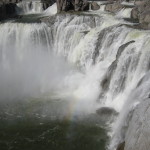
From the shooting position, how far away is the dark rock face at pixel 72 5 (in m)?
33.7

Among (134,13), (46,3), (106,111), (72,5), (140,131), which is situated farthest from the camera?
(46,3)

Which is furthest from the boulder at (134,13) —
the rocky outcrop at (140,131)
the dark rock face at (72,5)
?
the rocky outcrop at (140,131)

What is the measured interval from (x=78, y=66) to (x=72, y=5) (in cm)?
1085

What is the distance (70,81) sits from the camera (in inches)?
955

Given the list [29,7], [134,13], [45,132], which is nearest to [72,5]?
[29,7]

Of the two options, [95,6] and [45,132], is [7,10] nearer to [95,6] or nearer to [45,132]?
[95,6]

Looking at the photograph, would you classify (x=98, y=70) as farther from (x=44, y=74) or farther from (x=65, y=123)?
(x=65, y=123)

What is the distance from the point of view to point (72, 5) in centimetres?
3425

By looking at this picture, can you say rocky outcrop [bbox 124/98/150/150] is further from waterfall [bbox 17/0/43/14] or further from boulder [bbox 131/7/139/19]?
waterfall [bbox 17/0/43/14]

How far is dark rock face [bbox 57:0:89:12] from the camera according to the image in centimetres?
3369

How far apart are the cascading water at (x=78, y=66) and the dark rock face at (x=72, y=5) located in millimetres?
2569


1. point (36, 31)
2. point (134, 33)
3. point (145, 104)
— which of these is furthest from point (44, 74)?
A: point (145, 104)

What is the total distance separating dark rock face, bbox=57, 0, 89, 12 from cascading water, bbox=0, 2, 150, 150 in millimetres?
2569

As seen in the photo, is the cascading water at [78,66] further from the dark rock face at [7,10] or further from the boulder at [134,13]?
the dark rock face at [7,10]
